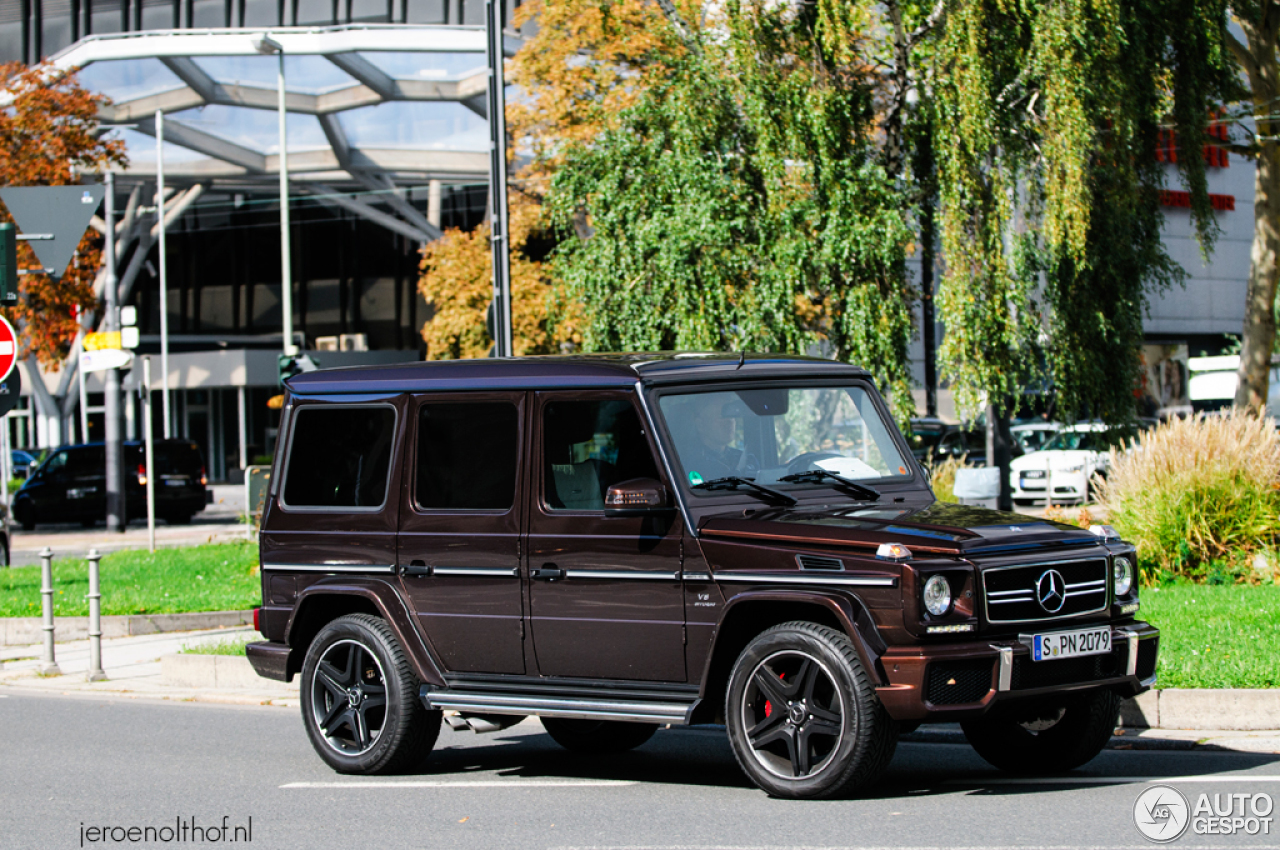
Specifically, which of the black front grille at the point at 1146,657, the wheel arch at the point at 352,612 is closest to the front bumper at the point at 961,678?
the black front grille at the point at 1146,657

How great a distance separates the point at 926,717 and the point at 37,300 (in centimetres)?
3427

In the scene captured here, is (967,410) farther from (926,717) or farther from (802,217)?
(926,717)

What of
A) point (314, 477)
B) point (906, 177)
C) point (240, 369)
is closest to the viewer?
point (314, 477)

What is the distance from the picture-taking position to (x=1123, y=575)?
272 inches

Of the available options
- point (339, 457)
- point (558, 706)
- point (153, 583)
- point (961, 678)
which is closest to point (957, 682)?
point (961, 678)

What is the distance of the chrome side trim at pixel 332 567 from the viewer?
25.8 feet

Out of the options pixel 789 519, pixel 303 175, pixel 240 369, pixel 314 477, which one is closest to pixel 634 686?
pixel 789 519

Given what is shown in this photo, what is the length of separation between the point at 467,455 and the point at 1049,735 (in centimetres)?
310

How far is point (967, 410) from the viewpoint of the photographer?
19.5m

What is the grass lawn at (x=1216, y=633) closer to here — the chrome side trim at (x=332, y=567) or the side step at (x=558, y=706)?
the side step at (x=558, y=706)

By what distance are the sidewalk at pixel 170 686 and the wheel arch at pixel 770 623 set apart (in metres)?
2.23

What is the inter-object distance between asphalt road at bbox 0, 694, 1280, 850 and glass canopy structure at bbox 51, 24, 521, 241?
94.5ft

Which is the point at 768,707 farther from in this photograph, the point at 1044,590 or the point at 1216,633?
the point at 1216,633

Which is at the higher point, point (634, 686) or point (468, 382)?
point (468, 382)
